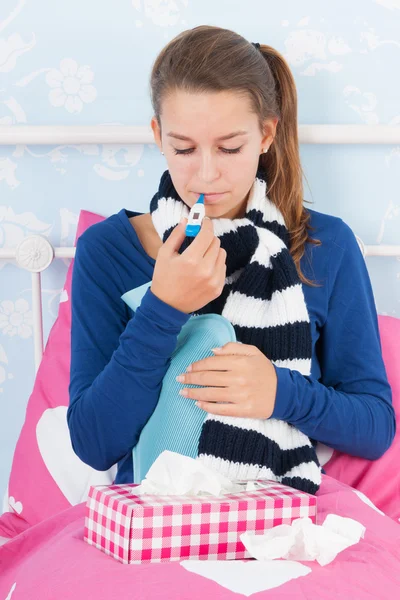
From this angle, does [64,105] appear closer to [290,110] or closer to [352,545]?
[290,110]

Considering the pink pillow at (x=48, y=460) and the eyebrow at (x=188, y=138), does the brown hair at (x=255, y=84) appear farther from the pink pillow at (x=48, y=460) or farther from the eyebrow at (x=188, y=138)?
the pink pillow at (x=48, y=460)

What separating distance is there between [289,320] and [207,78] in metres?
0.38

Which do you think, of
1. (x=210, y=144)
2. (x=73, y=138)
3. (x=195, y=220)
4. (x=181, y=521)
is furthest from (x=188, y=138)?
(x=181, y=521)

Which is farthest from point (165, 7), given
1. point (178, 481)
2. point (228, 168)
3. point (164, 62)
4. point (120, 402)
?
point (178, 481)

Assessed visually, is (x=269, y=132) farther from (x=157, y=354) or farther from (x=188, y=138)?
(x=157, y=354)

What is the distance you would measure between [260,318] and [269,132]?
0.31 metres

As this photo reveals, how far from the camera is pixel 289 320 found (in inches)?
46.3

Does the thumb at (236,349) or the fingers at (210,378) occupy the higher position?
the thumb at (236,349)

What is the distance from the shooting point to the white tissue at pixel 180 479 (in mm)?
939

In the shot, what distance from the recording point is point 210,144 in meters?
1.11

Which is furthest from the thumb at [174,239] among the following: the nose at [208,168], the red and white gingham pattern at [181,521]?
the red and white gingham pattern at [181,521]

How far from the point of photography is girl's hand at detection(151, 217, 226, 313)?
40.6 inches

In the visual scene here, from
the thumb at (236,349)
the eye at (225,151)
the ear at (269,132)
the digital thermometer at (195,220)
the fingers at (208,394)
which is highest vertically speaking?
the ear at (269,132)

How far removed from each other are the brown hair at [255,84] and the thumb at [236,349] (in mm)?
223
